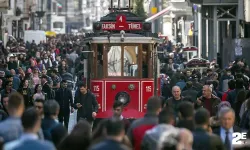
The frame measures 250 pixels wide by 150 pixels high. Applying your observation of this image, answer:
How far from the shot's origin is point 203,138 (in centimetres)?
1293

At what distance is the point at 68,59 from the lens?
51.5 m

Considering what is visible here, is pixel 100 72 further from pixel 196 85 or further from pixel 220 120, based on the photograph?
pixel 220 120

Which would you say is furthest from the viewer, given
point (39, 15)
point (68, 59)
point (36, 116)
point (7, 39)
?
point (39, 15)

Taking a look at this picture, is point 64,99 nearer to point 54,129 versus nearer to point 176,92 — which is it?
point 176,92

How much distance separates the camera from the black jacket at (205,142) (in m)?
12.9

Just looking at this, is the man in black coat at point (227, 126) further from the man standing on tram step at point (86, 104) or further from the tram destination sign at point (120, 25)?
the tram destination sign at point (120, 25)

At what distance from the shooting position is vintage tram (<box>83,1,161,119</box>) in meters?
25.6

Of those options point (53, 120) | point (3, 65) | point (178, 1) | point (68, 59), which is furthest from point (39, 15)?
point (53, 120)

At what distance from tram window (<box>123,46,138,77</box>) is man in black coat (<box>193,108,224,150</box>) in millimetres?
12834

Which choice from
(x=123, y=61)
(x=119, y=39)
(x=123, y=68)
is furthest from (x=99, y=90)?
(x=119, y=39)

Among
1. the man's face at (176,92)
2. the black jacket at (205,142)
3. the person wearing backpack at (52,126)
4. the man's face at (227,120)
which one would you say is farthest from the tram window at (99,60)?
the black jacket at (205,142)

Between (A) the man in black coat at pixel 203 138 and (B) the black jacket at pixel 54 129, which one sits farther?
(B) the black jacket at pixel 54 129

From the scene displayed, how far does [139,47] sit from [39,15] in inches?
3264

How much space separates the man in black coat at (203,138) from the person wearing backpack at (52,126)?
1939 mm
